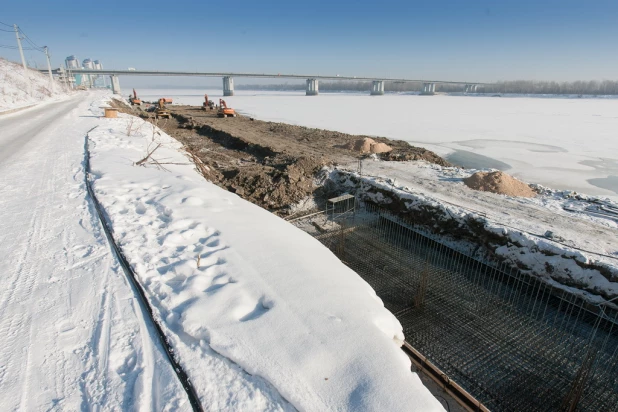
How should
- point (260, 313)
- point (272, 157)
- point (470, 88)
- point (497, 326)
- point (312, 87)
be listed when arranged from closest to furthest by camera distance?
1. point (260, 313)
2. point (497, 326)
3. point (272, 157)
4. point (312, 87)
5. point (470, 88)

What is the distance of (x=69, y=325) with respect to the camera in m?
3.03

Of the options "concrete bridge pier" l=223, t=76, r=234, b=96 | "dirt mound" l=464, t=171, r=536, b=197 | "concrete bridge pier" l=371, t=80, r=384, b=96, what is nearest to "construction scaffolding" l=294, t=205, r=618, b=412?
"dirt mound" l=464, t=171, r=536, b=197

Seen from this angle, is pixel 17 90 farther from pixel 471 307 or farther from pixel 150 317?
pixel 471 307

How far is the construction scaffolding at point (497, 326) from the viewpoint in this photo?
4184mm

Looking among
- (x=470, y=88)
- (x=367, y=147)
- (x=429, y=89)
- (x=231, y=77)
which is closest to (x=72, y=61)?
(x=231, y=77)

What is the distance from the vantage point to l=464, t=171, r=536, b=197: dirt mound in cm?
877

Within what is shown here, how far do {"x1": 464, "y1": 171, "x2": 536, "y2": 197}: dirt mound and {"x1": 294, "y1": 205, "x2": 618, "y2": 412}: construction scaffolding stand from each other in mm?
2581

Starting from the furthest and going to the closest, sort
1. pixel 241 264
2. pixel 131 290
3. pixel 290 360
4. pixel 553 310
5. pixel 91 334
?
pixel 553 310
pixel 241 264
pixel 131 290
pixel 91 334
pixel 290 360

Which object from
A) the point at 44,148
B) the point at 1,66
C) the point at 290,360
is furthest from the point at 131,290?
the point at 1,66

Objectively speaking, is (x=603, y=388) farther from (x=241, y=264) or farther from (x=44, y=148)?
(x=44, y=148)

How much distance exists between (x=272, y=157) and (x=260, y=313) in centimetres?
1047

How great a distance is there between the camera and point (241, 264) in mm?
4090

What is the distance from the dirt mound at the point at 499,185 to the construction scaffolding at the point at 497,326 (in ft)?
8.47

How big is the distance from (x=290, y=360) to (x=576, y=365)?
4.39 meters
